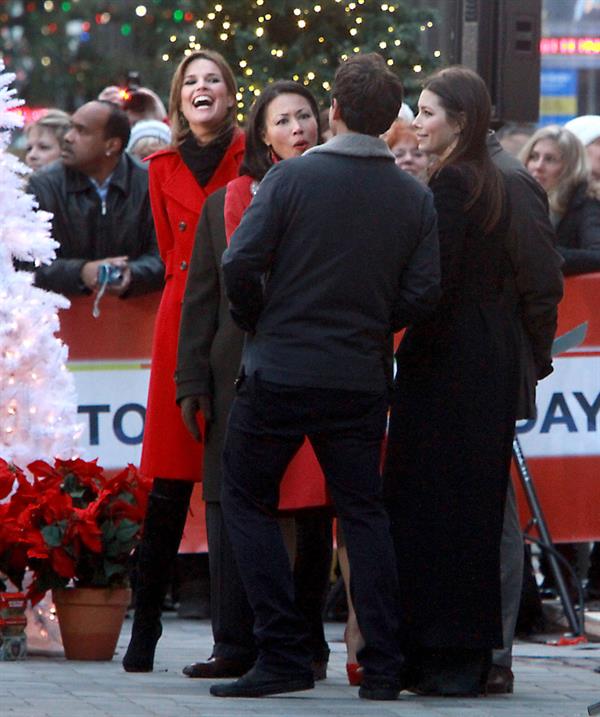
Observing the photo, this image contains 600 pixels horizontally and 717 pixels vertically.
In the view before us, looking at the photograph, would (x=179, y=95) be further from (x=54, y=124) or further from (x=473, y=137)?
(x=54, y=124)

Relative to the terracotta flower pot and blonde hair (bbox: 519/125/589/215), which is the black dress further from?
blonde hair (bbox: 519/125/589/215)

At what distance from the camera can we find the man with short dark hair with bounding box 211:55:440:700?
659 cm

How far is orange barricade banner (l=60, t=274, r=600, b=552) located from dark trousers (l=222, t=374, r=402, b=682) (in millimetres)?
3384

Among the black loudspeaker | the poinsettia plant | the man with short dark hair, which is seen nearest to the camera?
the man with short dark hair

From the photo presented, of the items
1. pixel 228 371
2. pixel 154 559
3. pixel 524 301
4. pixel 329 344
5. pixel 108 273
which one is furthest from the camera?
pixel 108 273

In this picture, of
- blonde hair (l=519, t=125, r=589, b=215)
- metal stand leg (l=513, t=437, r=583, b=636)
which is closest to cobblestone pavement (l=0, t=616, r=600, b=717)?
metal stand leg (l=513, t=437, r=583, b=636)

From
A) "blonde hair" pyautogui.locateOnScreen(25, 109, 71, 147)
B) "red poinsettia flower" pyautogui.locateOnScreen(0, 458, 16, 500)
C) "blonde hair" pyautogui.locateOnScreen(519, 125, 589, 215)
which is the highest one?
"blonde hair" pyautogui.locateOnScreen(25, 109, 71, 147)

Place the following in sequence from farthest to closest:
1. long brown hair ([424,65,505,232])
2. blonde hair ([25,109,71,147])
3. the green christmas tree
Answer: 1. the green christmas tree
2. blonde hair ([25,109,71,147])
3. long brown hair ([424,65,505,232])

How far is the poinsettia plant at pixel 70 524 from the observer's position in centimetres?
782

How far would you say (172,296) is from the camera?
→ 761 cm

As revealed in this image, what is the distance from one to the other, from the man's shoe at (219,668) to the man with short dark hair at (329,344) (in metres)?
0.47

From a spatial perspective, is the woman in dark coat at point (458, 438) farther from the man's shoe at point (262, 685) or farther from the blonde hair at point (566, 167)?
the blonde hair at point (566, 167)

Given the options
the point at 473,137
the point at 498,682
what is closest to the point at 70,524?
the point at 498,682

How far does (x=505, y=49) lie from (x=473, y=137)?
3.77 metres
